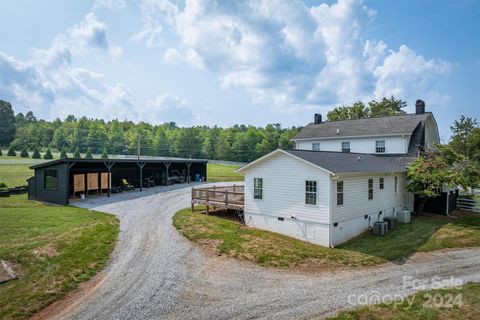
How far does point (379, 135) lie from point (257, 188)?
13.9m

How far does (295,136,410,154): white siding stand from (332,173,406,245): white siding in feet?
20.2

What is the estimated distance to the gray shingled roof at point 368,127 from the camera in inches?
985

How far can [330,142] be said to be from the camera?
28422 mm

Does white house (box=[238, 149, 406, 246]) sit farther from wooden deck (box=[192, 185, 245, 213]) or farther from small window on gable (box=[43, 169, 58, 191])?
small window on gable (box=[43, 169, 58, 191])

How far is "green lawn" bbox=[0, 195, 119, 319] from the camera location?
8695mm

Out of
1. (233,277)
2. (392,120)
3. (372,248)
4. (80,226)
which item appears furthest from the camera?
(392,120)

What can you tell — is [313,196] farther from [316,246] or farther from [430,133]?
[430,133]

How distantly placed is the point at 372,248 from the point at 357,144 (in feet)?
48.1

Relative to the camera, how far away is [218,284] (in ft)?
32.5

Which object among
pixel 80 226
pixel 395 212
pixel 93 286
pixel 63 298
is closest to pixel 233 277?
pixel 93 286

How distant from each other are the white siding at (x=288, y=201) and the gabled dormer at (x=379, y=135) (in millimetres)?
13472

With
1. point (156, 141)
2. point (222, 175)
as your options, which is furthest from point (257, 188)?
point (156, 141)

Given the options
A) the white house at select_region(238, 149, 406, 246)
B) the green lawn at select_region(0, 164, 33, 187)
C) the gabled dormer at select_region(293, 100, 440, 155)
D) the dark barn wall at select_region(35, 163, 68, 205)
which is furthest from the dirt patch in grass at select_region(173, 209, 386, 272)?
the green lawn at select_region(0, 164, 33, 187)

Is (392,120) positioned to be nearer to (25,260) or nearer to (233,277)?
(233,277)
